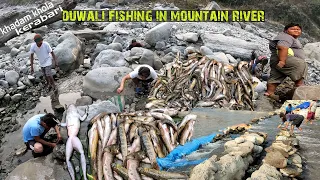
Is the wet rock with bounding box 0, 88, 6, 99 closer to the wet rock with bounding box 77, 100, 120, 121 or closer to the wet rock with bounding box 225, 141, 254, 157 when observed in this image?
the wet rock with bounding box 77, 100, 120, 121

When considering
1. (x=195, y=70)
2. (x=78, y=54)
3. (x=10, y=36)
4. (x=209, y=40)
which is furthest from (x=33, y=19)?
(x=195, y=70)

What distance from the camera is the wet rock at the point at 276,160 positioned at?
349 centimetres

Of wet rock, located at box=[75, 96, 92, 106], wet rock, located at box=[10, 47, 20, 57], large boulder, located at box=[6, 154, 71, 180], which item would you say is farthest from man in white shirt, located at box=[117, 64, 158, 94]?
wet rock, located at box=[10, 47, 20, 57]

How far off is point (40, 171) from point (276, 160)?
409 centimetres

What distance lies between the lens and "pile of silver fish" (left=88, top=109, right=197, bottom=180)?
4.66 meters

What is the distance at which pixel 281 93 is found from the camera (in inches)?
328

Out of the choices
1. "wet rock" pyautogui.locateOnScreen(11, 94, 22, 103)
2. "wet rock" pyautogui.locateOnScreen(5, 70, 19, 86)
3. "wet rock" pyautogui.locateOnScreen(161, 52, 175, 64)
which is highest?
"wet rock" pyautogui.locateOnScreen(161, 52, 175, 64)

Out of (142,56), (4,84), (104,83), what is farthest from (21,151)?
(142,56)

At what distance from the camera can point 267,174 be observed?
3252 mm

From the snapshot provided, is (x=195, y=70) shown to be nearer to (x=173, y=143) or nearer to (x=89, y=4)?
(x=173, y=143)

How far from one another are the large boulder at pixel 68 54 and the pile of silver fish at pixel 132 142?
5682 millimetres

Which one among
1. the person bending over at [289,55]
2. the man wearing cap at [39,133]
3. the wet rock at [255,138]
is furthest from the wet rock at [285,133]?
the man wearing cap at [39,133]

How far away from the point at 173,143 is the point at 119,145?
2.90 ft

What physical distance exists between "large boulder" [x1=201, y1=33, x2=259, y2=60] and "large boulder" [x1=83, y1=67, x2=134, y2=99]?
14.2ft
